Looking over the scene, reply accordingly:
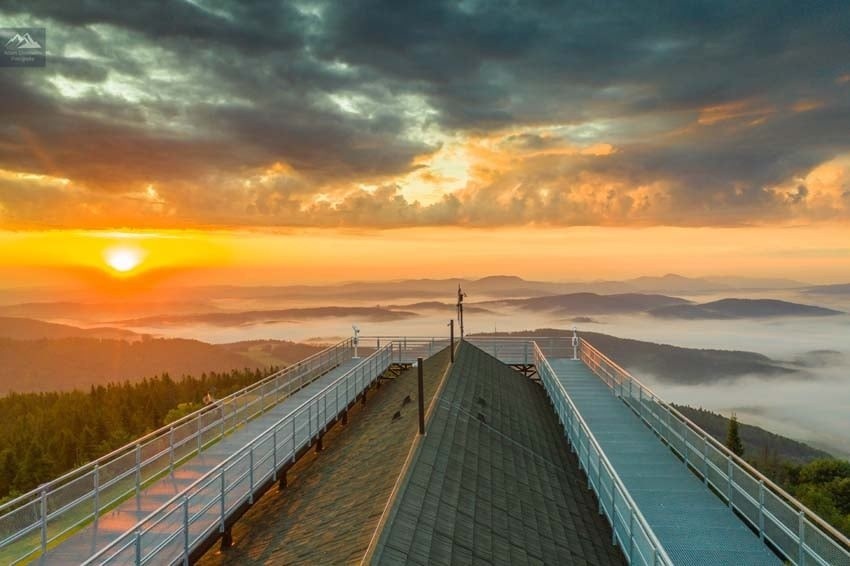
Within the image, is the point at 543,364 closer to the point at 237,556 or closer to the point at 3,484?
the point at 237,556

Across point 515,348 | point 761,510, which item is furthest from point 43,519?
point 515,348

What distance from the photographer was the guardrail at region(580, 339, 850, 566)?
1356 centimetres

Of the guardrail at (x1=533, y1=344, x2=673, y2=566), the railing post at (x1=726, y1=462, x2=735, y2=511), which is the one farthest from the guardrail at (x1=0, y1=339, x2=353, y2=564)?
the railing post at (x1=726, y1=462, x2=735, y2=511)

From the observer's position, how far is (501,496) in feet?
52.9

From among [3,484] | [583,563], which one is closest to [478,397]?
[583,563]

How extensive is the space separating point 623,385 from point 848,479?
53.6m

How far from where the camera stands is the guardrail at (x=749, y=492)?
13.6 meters

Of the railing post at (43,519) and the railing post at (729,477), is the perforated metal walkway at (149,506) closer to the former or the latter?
the railing post at (43,519)

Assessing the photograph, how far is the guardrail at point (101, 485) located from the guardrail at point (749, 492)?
15064 mm

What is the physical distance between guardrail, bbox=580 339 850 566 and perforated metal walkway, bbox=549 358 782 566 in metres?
0.39

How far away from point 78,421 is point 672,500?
A: 316 feet

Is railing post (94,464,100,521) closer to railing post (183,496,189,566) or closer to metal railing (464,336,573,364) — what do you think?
railing post (183,496,189,566)

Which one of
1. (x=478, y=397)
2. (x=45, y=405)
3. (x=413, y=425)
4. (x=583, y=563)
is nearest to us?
(x=583, y=563)

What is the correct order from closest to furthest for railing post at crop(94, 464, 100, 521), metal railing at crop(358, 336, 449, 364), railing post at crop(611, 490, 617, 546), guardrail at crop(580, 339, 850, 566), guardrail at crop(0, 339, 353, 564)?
guardrail at crop(580, 339, 850, 566)
guardrail at crop(0, 339, 353, 564)
railing post at crop(94, 464, 100, 521)
railing post at crop(611, 490, 617, 546)
metal railing at crop(358, 336, 449, 364)
